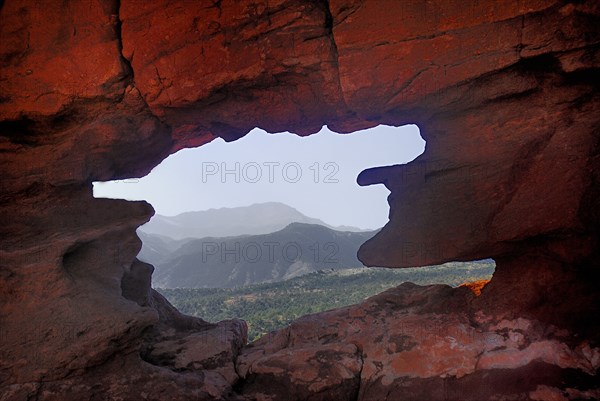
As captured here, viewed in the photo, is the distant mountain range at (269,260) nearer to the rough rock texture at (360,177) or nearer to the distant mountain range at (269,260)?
the distant mountain range at (269,260)

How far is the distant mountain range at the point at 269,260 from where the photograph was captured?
249ft

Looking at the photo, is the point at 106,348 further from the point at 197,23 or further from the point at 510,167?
the point at 510,167

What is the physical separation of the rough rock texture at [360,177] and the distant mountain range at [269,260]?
2457 inches

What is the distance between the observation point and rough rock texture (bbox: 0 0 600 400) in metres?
6.57

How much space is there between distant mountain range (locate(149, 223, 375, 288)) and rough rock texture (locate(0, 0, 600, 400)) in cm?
6240

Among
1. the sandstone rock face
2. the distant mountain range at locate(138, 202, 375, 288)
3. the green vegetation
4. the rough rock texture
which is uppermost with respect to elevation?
the rough rock texture

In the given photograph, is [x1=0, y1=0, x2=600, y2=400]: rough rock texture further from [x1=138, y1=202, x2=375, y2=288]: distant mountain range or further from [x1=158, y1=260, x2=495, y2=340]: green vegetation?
[x1=138, y1=202, x2=375, y2=288]: distant mountain range

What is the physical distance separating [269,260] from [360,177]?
74.2 metres

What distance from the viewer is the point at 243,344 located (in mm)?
9117

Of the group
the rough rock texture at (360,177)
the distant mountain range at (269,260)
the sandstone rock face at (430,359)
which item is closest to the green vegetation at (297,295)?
the sandstone rock face at (430,359)

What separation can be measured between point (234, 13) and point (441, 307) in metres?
7.37

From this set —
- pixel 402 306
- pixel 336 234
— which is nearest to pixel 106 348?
pixel 402 306

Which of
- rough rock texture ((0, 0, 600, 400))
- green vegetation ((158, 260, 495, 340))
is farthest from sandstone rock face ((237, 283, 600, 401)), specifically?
green vegetation ((158, 260, 495, 340))

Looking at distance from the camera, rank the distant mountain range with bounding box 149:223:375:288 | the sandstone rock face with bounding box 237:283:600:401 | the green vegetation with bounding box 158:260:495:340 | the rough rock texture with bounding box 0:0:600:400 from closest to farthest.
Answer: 1. the sandstone rock face with bounding box 237:283:600:401
2. the rough rock texture with bounding box 0:0:600:400
3. the green vegetation with bounding box 158:260:495:340
4. the distant mountain range with bounding box 149:223:375:288
